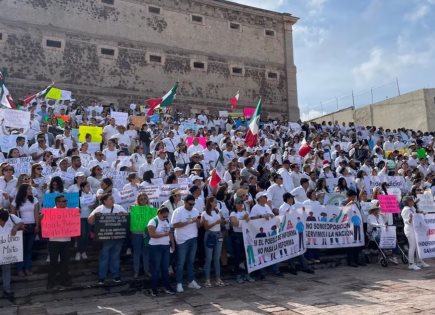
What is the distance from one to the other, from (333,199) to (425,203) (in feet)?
7.37

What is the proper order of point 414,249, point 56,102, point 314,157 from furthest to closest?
point 56,102, point 314,157, point 414,249

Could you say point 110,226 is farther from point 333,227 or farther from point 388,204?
point 388,204

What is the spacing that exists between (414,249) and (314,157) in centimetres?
479

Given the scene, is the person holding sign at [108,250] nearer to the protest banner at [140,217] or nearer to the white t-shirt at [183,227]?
the protest banner at [140,217]

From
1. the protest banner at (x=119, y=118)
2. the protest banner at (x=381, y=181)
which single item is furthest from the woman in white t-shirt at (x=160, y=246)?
the protest banner at (x=119, y=118)

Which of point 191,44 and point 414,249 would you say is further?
point 191,44

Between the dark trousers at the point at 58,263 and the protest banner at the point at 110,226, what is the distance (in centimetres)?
60

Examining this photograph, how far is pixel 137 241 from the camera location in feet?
23.8

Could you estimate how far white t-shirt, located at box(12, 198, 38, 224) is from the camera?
7.00 m

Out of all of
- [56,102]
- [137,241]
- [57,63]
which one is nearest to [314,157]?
[137,241]

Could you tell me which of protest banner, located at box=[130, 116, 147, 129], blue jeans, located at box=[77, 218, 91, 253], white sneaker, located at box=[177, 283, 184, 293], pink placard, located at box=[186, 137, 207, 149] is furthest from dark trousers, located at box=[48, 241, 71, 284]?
protest banner, located at box=[130, 116, 147, 129]

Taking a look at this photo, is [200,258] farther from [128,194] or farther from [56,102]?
[56,102]

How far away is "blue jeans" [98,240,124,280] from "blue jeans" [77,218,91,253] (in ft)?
2.39

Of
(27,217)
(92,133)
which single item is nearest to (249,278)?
(27,217)
